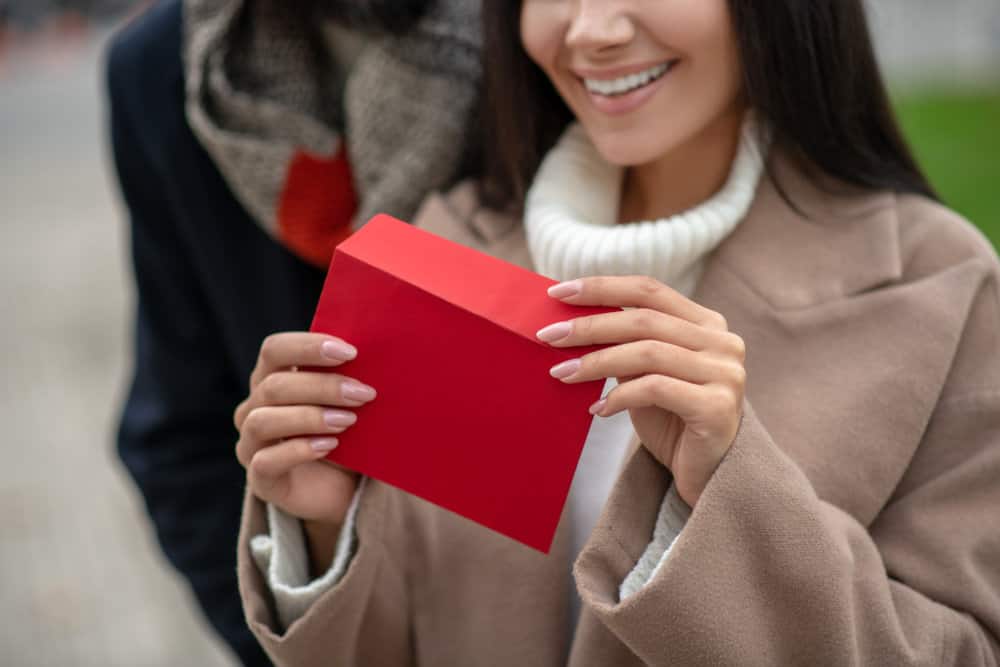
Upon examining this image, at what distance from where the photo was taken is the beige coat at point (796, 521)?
1050 millimetres

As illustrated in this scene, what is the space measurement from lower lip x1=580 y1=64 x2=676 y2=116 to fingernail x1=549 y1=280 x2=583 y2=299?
1.15 ft

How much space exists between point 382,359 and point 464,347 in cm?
10

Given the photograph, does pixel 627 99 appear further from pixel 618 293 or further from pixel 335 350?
pixel 335 350

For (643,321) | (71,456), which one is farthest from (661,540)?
(71,456)

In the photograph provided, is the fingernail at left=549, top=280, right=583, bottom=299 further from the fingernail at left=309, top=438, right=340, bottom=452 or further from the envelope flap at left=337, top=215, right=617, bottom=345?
the fingernail at left=309, top=438, right=340, bottom=452

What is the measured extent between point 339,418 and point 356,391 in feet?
0.12

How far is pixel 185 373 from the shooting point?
186 centimetres

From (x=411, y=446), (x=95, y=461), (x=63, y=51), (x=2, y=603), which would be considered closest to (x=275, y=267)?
(x=411, y=446)

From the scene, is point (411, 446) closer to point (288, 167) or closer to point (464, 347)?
point (464, 347)

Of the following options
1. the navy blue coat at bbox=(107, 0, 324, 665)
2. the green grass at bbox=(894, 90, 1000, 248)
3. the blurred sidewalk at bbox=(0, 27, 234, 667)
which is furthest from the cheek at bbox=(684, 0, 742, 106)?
the green grass at bbox=(894, 90, 1000, 248)

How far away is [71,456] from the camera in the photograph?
3.66 meters

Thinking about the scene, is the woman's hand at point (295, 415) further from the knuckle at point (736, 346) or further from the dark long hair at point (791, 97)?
the dark long hair at point (791, 97)

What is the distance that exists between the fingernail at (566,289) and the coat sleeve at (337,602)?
37 centimetres

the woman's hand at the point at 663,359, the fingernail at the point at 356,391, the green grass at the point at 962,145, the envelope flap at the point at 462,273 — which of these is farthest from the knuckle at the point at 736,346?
the green grass at the point at 962,145
